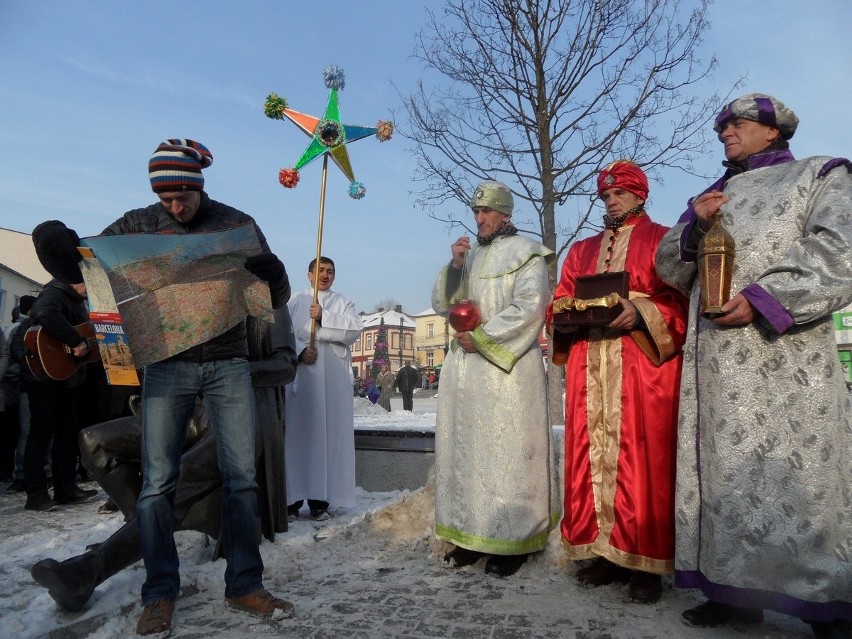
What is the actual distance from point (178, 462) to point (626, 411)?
2.24m

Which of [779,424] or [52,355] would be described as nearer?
[779,424]

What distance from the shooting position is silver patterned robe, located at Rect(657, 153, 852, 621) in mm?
2812

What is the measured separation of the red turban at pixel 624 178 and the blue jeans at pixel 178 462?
7.37ft

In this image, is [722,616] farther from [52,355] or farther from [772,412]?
[52,355]

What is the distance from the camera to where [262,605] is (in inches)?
127

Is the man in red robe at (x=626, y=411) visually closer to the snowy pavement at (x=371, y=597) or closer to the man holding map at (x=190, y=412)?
the snowy pavement at (x=371, y=597)

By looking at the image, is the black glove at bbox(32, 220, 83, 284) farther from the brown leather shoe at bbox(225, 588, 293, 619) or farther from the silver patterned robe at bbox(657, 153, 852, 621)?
the silver patterned robe at bbox(657, 153, 852, 621)

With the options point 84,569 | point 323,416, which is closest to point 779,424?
point 84,569

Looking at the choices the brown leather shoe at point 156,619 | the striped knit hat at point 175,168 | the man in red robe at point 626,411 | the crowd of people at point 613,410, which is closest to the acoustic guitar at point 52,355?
the crowd of people at point 613,410

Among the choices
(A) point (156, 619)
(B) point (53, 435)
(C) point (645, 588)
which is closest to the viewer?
(A) point (156, 619)

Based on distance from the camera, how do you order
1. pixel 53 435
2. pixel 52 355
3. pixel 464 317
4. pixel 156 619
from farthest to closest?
pixel 53 435, pixel 52 355, pixel 464 317, pixel 156 619

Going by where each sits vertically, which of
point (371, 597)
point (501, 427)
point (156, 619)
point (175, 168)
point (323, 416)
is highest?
point (175, 168)

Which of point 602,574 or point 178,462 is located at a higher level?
point 178,462

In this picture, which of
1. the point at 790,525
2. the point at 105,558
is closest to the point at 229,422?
the point at 105,558
